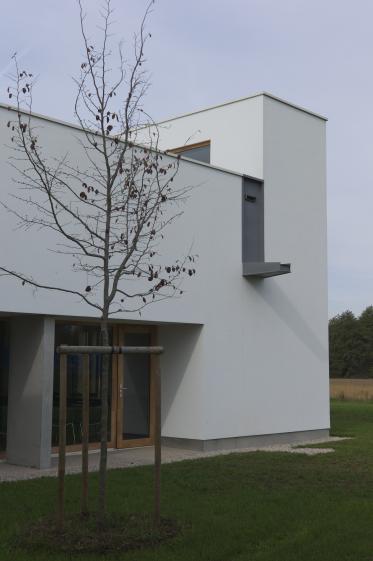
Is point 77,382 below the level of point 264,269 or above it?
below

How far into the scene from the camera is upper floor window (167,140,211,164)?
613 inches

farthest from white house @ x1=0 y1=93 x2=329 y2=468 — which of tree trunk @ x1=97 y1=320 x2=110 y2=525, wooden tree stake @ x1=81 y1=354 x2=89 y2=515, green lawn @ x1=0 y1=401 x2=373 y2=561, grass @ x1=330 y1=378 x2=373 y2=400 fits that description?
grass @ x1=330 y1=378 x2=373 y2=400

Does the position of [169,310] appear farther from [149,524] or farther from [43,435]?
[149,524]

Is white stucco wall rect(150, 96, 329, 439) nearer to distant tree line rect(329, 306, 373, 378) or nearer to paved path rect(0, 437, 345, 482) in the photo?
paved path rect(0, 437, 345, 482)

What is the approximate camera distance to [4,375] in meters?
12.1

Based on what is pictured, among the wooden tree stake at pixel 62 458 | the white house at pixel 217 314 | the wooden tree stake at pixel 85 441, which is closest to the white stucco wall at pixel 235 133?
the white house at pixel 217 314

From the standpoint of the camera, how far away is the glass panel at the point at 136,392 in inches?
531

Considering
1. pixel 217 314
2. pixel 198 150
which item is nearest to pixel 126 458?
pixel 217 314

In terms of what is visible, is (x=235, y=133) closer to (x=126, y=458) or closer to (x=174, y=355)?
(x=174, y=355)

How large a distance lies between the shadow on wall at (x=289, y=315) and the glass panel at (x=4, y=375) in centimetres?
485

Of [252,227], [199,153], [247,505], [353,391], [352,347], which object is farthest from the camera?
[352,347]

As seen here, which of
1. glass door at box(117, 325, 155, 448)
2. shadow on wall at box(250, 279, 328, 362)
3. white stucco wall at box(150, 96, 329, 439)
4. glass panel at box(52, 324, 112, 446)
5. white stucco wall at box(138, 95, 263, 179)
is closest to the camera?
glass panel at box(52, 324, 112, 446)

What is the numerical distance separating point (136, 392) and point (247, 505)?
20.5ft

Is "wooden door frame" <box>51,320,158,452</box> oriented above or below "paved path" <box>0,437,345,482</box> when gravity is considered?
above
